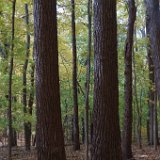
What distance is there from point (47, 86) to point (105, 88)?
123cm

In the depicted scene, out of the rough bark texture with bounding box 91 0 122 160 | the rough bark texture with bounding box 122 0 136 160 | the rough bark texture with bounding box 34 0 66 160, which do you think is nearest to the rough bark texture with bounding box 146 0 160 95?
the rough bark texture with bounding box 91 0 122 160

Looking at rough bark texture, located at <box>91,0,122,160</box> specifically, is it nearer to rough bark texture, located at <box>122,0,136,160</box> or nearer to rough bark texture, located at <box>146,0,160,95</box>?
rough bark texture, located at <box>146,0,160,95</box>

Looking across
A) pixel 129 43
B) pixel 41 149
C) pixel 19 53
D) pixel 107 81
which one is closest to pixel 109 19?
pixel 107 81

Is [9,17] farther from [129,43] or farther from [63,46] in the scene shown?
[63,46]

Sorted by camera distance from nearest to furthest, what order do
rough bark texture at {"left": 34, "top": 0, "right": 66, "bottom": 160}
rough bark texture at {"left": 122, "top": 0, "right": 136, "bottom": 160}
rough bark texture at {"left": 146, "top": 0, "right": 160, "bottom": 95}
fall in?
rough bark texture at {"left": 34, "top": 0, "right": 66, "bottom": 160} → rough bark texture at {"left": 146, "top": 0, "right": 160, "bottom": 95} → rough bark texture at {"left": 122, "top": 0, "right": 136, "bottom": 160}

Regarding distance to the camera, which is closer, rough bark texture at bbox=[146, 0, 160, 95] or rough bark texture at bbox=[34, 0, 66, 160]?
rough bark texture at bbox=[34, 0, 66, 160]

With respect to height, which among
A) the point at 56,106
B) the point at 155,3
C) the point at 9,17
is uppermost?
the point at 9,17

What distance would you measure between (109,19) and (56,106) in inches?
86.0

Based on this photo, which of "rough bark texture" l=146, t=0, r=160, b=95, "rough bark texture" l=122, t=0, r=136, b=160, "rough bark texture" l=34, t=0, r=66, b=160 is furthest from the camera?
"rough bark texture" l=122, t=0, r=136, b=160

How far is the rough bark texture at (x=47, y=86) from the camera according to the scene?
7.45m

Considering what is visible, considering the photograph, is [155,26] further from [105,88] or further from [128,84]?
[128,84]

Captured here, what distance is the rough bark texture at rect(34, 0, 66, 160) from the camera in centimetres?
745

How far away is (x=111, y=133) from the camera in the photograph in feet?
24.5

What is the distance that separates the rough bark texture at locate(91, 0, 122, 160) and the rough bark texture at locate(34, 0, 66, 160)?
809 mm
